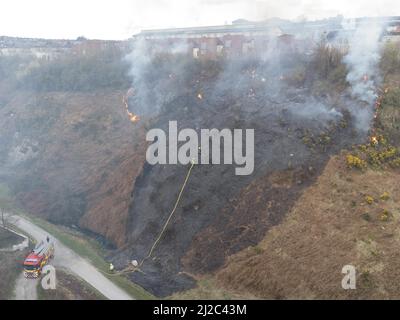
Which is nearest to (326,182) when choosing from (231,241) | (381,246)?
(381,246)

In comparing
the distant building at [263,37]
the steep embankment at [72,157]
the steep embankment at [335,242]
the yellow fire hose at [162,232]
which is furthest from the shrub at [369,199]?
the distant building at [263,37]

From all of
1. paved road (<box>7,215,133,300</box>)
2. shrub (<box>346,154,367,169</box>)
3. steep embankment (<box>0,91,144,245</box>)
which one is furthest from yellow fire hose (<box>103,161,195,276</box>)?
shrub (<box>346,154,367,169</box>)

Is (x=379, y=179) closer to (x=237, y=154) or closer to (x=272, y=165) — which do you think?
(x=272, y=165)

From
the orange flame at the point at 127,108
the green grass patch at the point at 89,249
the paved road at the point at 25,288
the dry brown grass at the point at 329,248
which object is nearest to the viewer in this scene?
the dry brown grass at the point at 329,248

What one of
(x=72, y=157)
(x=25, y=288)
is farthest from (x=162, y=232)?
(x=72, y=157)

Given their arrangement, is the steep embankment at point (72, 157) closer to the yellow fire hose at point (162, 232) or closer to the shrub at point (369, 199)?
the yellow fire hose at point (162, 232)

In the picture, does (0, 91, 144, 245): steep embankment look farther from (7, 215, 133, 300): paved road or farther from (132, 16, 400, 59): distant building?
(132, 16, 400, 59): distant building

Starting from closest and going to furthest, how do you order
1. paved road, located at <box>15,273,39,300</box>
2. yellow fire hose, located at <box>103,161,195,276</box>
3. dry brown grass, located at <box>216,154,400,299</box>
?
dry brown grass, located at <box>216,154,400,299</box> → paved road, located at <box>15,273,39,300</box> → yellow fire hose, located at <box>103,161,195,276</box>
